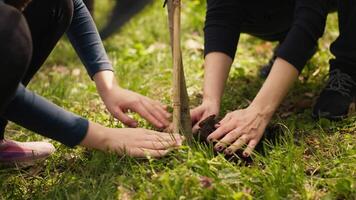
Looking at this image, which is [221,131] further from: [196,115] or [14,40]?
[14,40]

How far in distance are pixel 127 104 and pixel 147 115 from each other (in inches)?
3.2

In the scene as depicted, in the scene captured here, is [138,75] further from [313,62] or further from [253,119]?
[253,119]

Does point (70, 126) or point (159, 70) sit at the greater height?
point (70, 126)

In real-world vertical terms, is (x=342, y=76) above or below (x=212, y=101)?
above

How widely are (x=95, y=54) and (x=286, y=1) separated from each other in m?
0.84

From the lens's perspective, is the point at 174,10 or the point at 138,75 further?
the point at 138,75

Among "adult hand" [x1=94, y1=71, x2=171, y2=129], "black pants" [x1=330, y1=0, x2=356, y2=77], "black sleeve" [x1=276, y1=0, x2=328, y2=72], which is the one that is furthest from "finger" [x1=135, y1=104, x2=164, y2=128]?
"black pants" [x1=330, y1=0, x2=356, y2=77]

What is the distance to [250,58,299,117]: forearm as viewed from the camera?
69.9 inches

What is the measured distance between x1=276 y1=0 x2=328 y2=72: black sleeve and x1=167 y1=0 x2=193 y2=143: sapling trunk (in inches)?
13.9

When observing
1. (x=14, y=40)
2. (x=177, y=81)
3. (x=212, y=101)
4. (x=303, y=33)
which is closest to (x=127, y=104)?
(x=177, y=81)

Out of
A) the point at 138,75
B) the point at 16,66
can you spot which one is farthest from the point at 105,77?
the point at 138,75

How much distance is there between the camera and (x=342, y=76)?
2104mm

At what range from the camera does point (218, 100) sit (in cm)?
191

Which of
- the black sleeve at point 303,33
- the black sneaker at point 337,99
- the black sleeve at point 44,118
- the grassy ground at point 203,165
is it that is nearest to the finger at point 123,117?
the grassy ground at point 203,165
